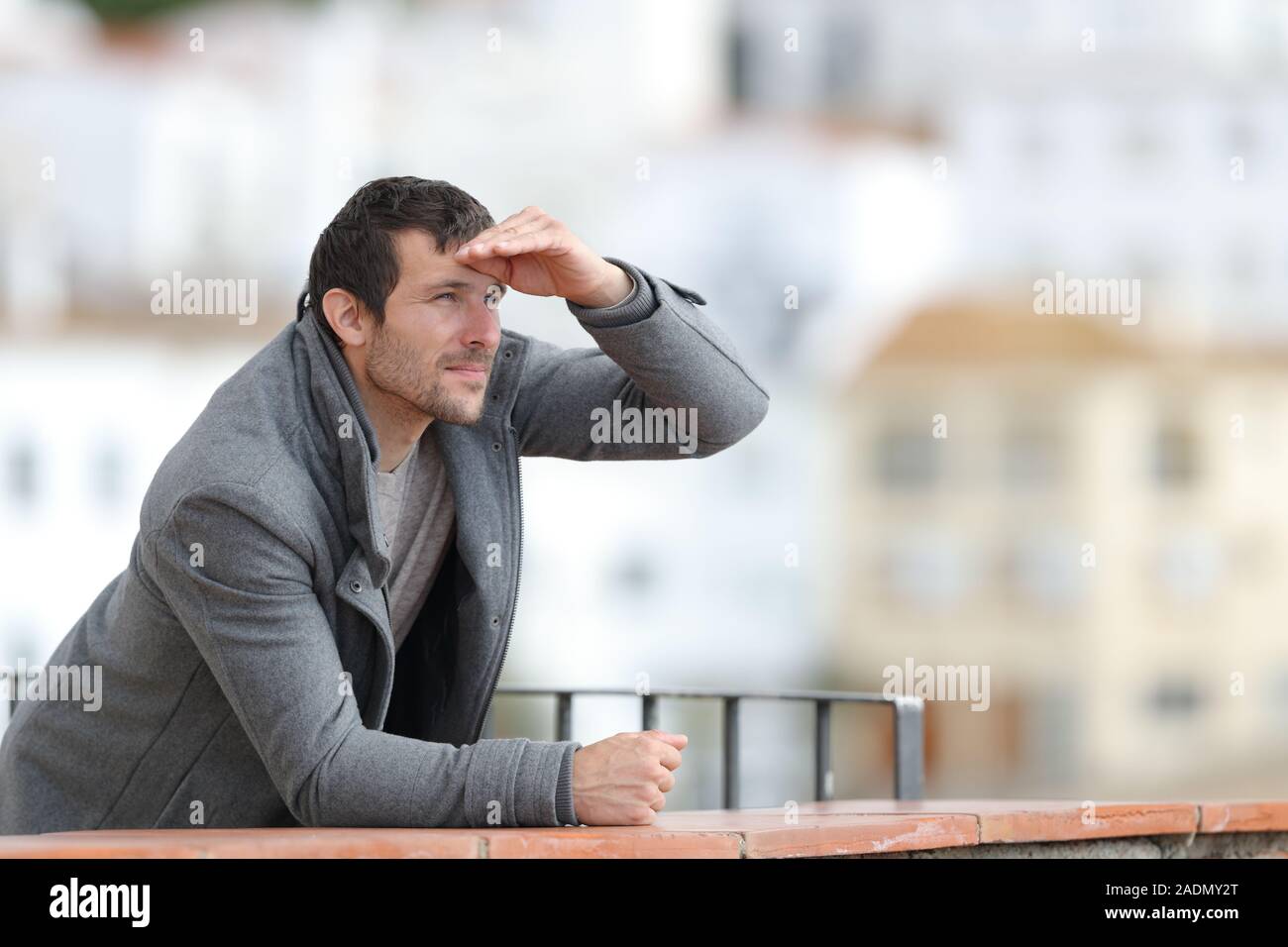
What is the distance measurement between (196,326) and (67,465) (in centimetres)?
404

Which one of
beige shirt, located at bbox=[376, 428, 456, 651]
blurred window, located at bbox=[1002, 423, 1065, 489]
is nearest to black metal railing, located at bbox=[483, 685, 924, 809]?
beige shirt, located at bbox=[376, 428, 456, 651]

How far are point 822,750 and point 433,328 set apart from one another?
5.07 feet

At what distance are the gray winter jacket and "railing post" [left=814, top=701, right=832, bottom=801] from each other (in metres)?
0.78

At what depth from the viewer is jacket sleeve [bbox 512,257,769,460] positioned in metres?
3.59

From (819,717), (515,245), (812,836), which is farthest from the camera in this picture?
(819,717)

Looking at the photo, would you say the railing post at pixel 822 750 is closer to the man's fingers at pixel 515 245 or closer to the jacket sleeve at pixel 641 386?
the jacket sleeve at pixel 641 386

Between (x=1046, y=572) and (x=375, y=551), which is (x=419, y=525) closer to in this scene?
(x=375, y=551)

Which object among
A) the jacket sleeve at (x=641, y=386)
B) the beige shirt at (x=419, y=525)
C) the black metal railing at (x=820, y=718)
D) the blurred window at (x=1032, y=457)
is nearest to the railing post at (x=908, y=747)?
the black metal railing at (x=820, y=718)

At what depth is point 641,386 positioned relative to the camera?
370 centimetres

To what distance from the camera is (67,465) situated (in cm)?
4784

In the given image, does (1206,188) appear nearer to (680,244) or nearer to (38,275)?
(680,244)

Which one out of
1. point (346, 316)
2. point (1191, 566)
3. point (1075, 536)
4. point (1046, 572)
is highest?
point (1075, 536)

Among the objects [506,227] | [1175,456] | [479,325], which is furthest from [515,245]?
[1175,456]

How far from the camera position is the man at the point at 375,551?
3.19 m
